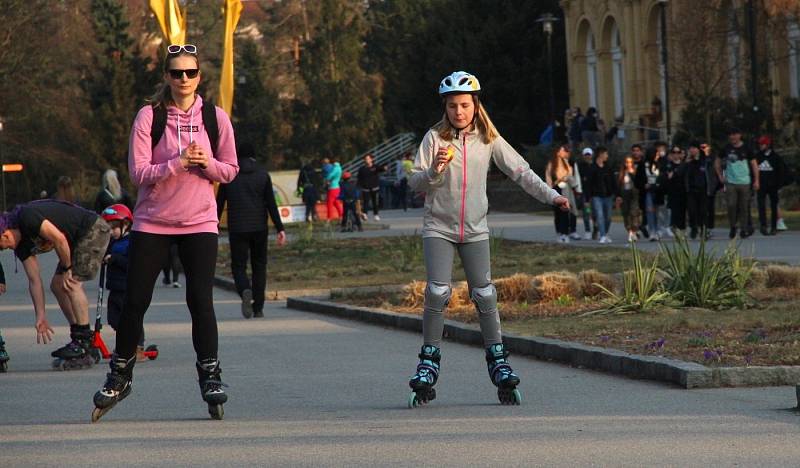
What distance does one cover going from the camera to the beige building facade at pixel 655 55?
4006cm

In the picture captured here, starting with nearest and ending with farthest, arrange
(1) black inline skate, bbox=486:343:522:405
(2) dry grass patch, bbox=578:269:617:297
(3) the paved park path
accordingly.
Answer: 1. (1) black inline skate, bbox=486:343:522:405
2. (2) dry grass patch, bbox=578:269:617:297
3. (3) the paved park path

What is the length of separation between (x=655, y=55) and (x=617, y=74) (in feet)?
17.3

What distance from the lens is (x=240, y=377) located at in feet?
36.4

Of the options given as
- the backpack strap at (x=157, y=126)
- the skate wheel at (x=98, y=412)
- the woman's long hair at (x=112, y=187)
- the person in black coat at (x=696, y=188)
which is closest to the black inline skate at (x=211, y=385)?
the skate wheel at (x=98, y=412)

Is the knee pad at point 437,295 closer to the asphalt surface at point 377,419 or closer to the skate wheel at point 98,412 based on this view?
the asphalt surface at point 377,419

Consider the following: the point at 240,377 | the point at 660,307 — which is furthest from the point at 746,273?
the point at 240,377

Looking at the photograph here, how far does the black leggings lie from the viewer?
8.63 meters

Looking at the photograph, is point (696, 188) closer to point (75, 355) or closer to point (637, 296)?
point (637, 296)

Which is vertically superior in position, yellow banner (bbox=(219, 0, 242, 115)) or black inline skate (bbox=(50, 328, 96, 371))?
yellow banner (bbox=(219, 0, 242, 115))

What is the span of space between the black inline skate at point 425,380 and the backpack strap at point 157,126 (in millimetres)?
1852

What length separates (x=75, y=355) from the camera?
39.9 feet

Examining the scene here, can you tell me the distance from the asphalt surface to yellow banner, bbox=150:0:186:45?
69.5 ft

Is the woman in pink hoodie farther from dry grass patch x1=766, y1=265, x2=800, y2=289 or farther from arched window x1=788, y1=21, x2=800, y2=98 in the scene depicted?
arched window x1=788, y1=21, x2=800, y2=98

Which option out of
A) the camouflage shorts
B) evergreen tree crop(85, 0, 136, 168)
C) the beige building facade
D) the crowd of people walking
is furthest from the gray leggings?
evergreen tree crop(85, 0, 136, 168)
